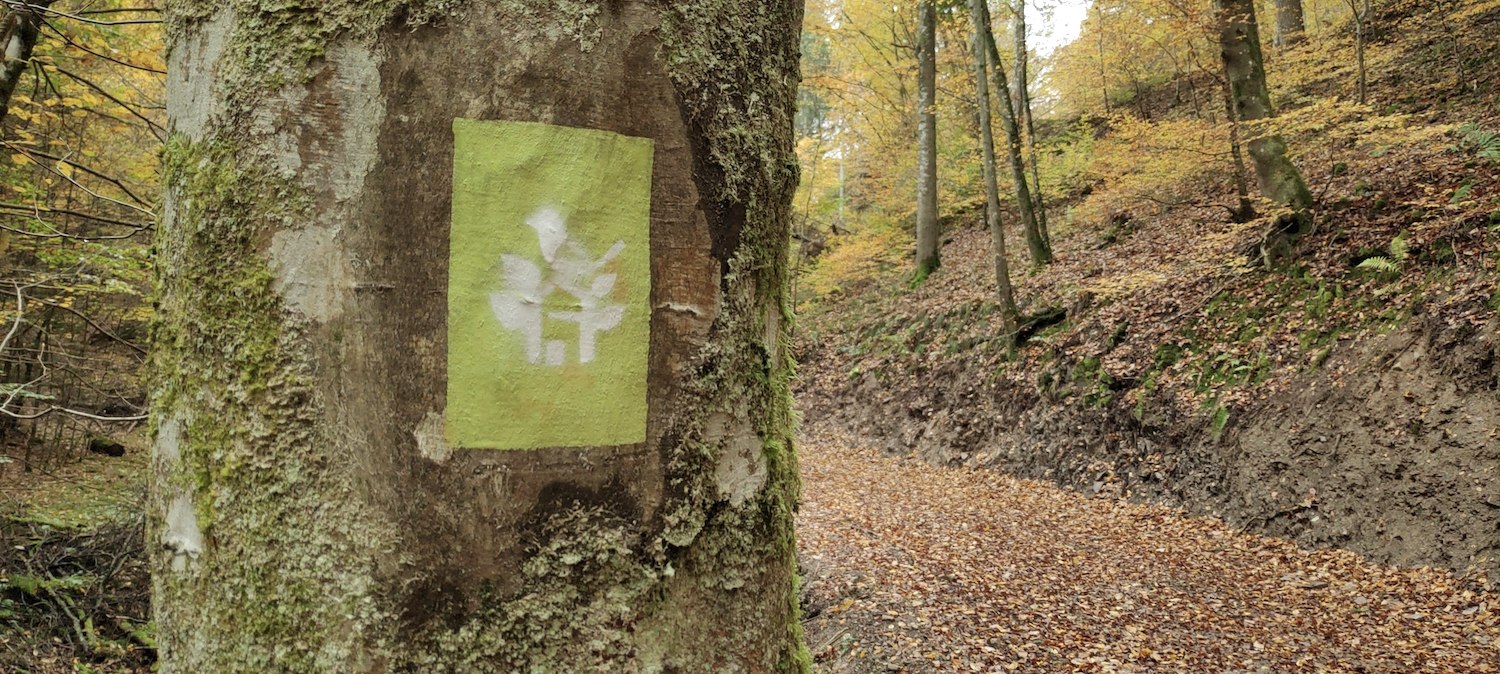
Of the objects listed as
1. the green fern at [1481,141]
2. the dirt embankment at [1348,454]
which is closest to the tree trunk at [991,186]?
the dirt embankment at [1348,454]

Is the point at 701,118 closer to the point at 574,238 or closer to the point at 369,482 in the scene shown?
the point at 574,238

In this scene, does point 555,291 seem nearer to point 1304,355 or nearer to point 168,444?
point 168,444

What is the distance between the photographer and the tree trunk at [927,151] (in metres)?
14.8

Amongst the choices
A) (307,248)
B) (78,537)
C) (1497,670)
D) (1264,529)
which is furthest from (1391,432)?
(78,537)

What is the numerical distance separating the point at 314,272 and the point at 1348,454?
7501 millimetres

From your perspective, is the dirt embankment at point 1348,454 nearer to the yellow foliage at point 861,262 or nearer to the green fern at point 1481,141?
the green fern at point 1481,141

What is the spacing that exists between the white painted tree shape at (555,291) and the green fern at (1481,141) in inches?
374

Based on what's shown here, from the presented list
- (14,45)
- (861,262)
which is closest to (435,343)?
(14,45)

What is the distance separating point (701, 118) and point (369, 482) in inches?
23.2

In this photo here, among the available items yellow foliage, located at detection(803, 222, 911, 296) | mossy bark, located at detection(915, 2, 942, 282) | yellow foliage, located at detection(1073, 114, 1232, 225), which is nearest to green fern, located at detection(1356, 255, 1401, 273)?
yellow foliage, located at detection(1073, 114, 1232, 225)

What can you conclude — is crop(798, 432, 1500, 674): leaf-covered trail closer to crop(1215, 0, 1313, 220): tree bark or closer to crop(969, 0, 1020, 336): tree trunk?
crop(969, 0, 1020, 336): tree trunk

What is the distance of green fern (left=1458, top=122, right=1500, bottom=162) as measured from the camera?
7.18 m

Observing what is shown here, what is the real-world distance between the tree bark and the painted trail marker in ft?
30.9

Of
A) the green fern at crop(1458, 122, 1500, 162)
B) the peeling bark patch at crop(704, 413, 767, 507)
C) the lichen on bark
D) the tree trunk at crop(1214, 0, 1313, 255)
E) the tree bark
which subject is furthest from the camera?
the tree bark
